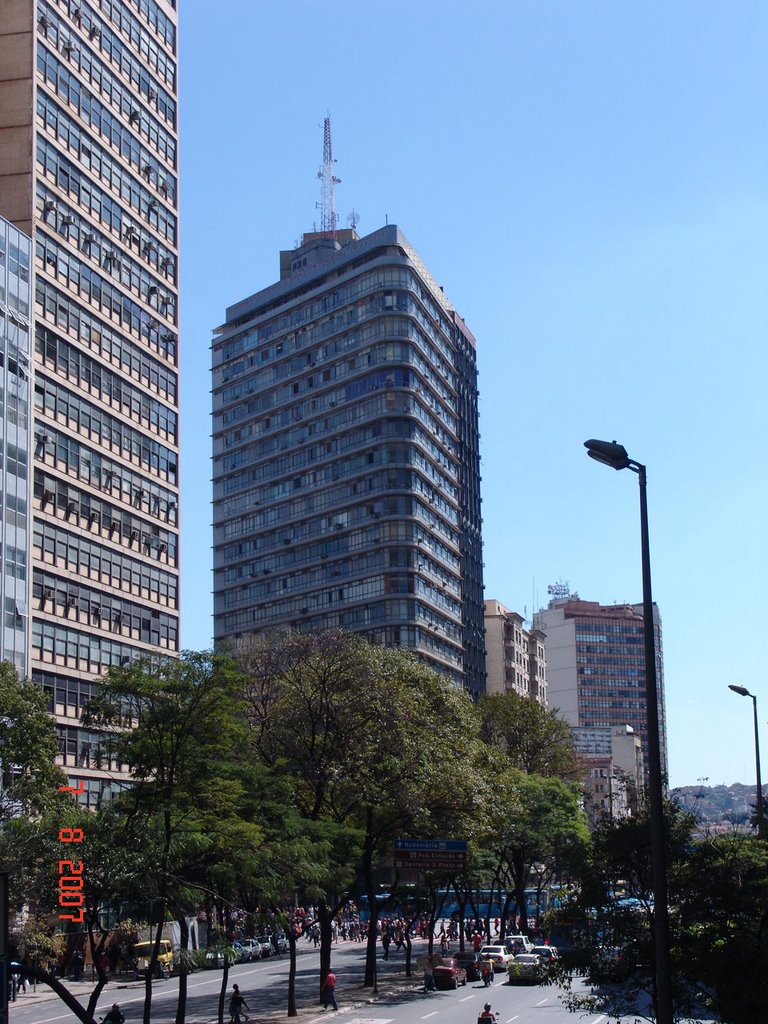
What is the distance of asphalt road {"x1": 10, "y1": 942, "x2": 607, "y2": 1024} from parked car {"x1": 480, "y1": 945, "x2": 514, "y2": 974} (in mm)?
584

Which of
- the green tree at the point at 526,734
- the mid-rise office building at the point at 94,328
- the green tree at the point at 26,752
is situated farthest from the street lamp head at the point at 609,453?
the green tree at the point at 526,734

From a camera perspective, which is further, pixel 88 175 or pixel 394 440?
pixel 394 440

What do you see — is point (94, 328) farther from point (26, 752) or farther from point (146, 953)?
point (26, 752)

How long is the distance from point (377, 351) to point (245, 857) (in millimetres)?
91408

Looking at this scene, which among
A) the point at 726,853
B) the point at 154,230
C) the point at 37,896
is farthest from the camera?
the point at 154,230

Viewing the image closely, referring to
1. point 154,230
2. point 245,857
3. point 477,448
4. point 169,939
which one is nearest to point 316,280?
point 477,448

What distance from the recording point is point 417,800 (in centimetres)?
5222

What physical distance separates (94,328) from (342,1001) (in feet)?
123

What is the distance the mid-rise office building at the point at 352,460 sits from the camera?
405 feet

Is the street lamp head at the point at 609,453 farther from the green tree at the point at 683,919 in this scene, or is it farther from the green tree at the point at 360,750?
the green tree at the point at 360,750

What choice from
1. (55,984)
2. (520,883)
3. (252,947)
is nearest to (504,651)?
(520,883)

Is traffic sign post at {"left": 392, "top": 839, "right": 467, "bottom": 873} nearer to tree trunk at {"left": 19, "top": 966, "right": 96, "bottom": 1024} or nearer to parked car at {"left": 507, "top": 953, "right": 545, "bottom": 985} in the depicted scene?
→ parked car at {"left": 507, "top": 953, "right": 545, "bottom": 985}

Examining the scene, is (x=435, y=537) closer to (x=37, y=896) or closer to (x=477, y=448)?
(x=477, y=448)
